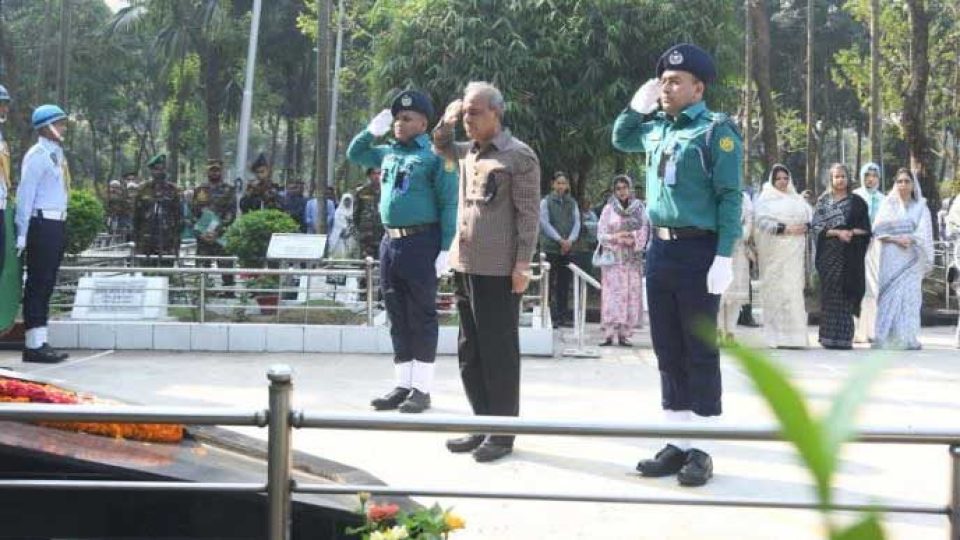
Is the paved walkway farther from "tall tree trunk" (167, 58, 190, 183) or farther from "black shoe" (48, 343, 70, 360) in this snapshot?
"tall tree trunk" (167, 58, 190, 183)

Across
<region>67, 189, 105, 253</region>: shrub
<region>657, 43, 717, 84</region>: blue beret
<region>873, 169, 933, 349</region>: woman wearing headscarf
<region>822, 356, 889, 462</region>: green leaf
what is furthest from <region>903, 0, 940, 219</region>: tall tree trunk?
<region>822, 356, 889, 462</region>: green leaf

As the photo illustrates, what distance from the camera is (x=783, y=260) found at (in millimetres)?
11430

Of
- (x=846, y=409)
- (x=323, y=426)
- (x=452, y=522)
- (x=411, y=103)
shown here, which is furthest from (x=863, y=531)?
(x=411, y=103)

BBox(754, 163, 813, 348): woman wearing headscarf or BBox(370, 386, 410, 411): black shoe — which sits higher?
BBox(754, 163, 813, 348): woman wearing headscarf

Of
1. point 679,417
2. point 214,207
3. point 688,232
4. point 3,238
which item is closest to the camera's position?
point 688,232

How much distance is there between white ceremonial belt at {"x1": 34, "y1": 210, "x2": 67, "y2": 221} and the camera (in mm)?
8820

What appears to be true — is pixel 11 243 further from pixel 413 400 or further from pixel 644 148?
pixel 644 148

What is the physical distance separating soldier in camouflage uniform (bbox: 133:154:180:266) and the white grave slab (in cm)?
349

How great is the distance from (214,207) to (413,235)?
30.8 feet

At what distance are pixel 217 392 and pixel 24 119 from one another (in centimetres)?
2615

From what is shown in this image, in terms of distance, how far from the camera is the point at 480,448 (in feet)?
18.5

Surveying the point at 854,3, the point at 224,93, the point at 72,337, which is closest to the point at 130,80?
the point at 224,93

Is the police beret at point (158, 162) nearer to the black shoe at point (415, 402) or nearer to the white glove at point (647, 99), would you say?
the black shoe at point (415, 402)

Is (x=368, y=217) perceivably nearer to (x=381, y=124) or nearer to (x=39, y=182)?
(x=39, y=182)
